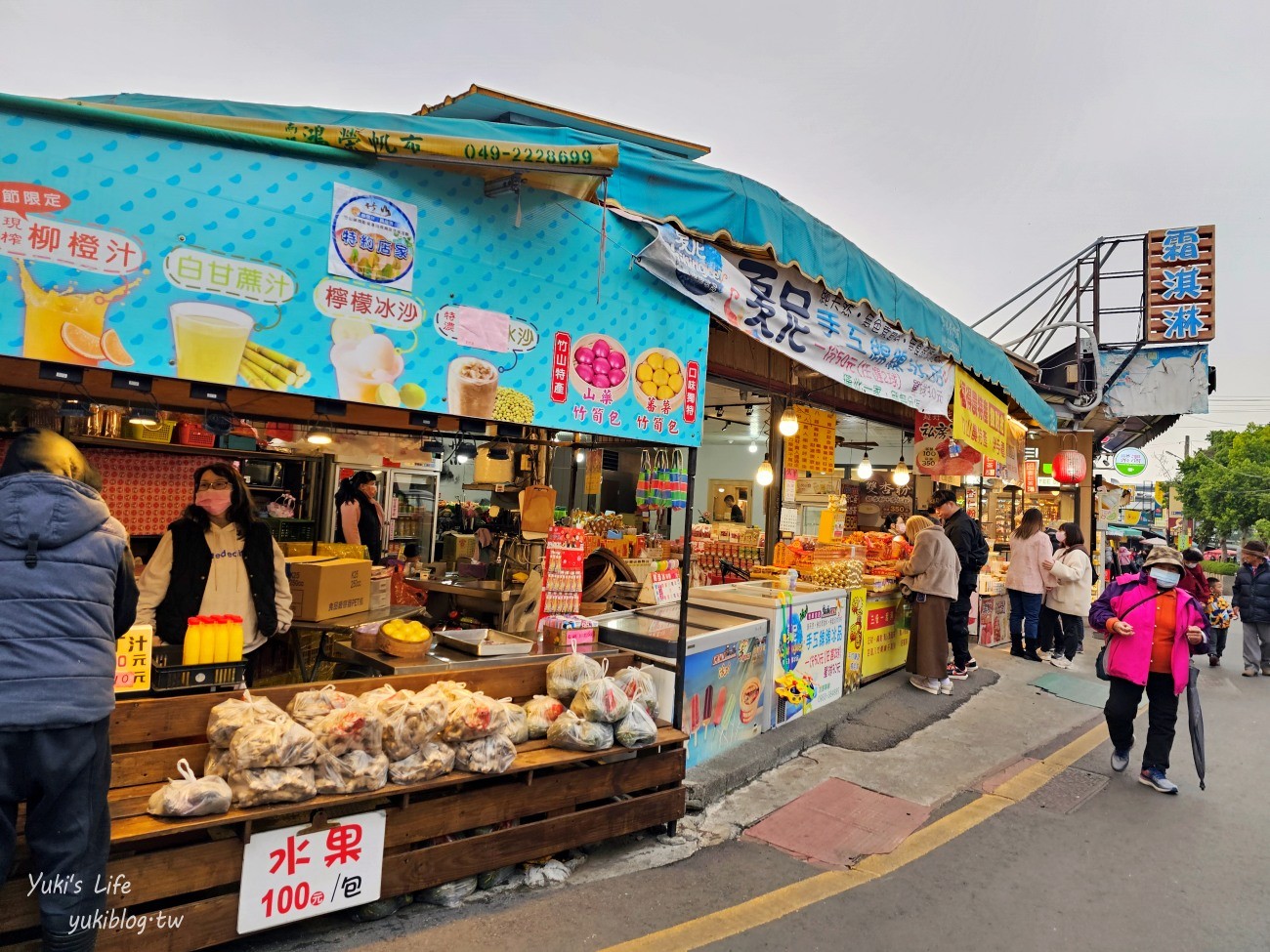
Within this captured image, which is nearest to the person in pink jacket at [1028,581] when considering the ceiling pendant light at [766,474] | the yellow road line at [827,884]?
the ceiling pendant light at [766,474]

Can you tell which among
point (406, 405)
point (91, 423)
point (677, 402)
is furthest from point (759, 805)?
point (91, 423)

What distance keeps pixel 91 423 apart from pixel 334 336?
230 inches

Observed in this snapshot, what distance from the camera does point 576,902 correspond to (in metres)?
3.62

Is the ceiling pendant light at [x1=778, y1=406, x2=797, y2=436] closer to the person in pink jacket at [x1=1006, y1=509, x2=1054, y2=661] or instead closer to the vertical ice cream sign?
the person in pink jacket at [x1=1006, y1=509, x2=1054, y2=661]

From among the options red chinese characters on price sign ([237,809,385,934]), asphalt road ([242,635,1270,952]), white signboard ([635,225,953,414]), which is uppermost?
white signboard ([635,225,953,414])

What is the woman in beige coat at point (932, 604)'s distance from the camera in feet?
26.8

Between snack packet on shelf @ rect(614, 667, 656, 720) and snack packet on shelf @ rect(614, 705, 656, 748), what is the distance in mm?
168

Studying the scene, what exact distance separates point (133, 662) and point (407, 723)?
1228 millimetres

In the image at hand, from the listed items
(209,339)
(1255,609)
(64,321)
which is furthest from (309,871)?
(1255,609)

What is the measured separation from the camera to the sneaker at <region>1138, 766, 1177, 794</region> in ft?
18.5

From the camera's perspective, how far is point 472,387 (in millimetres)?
3756

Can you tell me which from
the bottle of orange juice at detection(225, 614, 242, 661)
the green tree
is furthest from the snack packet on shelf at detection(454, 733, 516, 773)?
the green tree

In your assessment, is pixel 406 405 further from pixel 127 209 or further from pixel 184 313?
pixel 127 209

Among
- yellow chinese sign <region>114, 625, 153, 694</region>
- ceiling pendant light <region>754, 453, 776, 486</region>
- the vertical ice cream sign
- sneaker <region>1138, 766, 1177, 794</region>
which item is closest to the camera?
yellow chinese sign <region>114, 625, 153, 694</region>
